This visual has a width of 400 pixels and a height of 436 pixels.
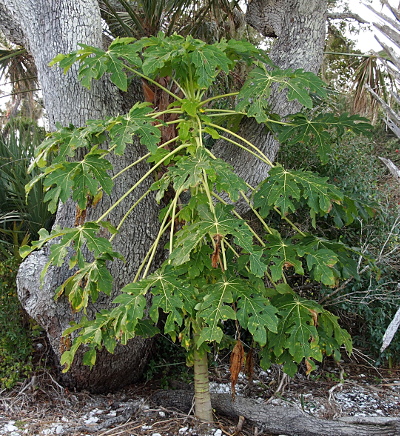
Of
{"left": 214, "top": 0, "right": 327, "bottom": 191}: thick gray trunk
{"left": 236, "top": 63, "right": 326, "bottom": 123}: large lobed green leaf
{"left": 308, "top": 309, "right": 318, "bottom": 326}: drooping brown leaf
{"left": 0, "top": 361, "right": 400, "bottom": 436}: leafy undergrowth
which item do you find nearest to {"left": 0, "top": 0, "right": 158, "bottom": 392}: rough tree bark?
{"left": 0, "top": 361, "right": 400, "bottom": 436}: leafy undergrowth

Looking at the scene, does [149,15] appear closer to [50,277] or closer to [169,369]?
[50,277]

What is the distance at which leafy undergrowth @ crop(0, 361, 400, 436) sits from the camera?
262 cm

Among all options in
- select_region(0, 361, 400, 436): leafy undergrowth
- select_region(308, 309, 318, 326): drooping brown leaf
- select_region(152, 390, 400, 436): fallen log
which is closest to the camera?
select_region(308, 309, 318, 326): drooping brown leaf

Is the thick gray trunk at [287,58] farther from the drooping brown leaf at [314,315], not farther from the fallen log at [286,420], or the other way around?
the fallen log at [286,420]

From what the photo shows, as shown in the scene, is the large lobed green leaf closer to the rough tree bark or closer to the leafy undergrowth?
the rough tree bark

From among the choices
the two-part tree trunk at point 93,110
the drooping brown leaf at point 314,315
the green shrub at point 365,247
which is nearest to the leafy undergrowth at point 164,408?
the two-part tree trunk at point 93,110

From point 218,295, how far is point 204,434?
0.99m

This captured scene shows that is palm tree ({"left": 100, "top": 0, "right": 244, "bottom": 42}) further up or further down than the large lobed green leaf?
further up

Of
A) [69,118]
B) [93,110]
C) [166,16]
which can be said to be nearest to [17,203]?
[69,118]

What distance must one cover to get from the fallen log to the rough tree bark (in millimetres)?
512

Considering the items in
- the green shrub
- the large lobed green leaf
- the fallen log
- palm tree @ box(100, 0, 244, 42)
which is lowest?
the fallen log

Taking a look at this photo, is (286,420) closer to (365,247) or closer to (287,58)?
(365,247)

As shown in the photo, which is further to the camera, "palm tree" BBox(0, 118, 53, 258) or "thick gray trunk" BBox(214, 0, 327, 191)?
"palm tree" BBox(0, 118, 53, 258)

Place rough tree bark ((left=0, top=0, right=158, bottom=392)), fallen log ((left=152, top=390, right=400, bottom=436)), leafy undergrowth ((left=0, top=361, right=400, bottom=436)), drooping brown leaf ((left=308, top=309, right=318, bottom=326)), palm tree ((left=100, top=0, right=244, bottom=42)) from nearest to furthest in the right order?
drooping brown leaf ((left=308, top=309, right=318, bottom=326))
fallen log ((left=152, top=390, right=400, bottom=436))
leafy undergrowth ((left=0, top=361, right=400, bottom=436))
rough tree bark ((left=0, top=0, right=158, bottom=392))
palm tree ((left=100, top=0, right=244, bottom=42))
